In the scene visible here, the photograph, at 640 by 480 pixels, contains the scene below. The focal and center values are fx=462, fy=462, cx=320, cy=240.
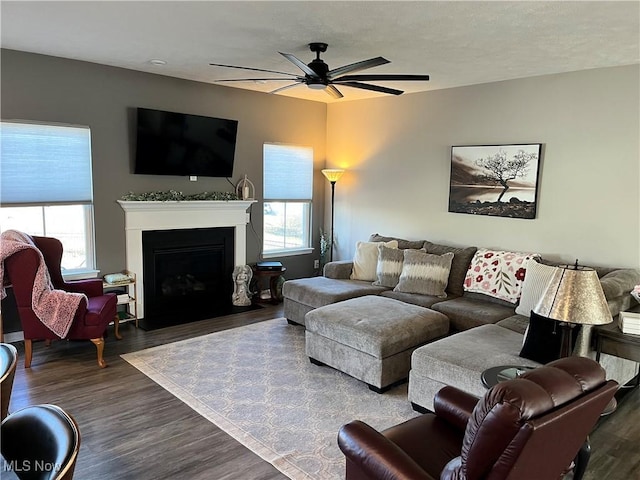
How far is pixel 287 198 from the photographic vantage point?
653cm

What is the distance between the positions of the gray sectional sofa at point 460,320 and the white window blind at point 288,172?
4.89ft

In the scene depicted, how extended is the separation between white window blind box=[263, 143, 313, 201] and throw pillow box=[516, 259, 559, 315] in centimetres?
343

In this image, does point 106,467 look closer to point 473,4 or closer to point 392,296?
point 392,296

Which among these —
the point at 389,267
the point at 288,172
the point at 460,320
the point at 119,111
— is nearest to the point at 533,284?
the point at 460,320

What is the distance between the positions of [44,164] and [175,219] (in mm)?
1434

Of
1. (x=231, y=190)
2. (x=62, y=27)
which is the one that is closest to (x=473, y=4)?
(x=62, y=27)

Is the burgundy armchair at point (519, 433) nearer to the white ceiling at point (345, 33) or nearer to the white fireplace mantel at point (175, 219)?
the white ceiling at point (345, 33)

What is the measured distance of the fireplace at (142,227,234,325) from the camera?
5301 millimetres

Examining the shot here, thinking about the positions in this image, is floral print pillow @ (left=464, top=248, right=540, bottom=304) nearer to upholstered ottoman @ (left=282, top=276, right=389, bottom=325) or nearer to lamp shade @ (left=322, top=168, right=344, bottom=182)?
upholstered ottoman @ (left=282, top=276, right=389, bottom=325)

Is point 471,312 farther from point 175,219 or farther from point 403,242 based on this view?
point 175,219

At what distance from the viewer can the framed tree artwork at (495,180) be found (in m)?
4.75

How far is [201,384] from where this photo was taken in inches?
145

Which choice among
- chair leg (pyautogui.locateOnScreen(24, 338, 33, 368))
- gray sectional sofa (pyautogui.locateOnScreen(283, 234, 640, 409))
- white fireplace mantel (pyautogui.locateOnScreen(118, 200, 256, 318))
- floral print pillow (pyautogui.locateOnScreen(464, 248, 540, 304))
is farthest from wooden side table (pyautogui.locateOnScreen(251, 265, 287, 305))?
chair leg (pyautogui.locateOnScreen(24, 338, 33, 368))

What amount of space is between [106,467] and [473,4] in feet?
11.2
